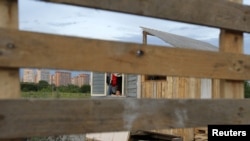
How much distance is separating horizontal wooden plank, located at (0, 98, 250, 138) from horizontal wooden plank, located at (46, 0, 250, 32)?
1.41 feet

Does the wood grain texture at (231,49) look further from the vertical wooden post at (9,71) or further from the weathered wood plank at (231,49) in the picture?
the vertical wooden post at (9,71)

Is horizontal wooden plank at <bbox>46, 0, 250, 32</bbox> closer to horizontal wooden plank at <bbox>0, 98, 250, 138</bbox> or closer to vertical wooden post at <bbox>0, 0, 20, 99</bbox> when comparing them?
vertical wooden post at <bbox>0, 0, 20, 99</bbox>

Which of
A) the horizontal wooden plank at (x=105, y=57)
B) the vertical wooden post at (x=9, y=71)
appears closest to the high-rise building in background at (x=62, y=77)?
the horizontal wooden plank at (x=105, y=57)

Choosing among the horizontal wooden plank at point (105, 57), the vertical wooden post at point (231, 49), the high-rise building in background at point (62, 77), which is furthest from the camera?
the high-rise building in background at point (62, 77)

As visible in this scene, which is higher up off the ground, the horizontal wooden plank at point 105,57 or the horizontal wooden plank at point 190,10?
the horizontal wooden plank at point 190,10

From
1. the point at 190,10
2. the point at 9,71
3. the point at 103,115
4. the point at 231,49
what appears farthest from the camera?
the point at 231,49

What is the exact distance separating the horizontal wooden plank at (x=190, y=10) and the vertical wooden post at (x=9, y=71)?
7.7 inches

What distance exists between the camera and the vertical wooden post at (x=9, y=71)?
1.47 m

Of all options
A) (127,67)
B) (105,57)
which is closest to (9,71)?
(105,57)

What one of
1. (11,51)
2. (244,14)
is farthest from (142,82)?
(11,51)

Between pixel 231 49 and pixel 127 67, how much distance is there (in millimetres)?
800

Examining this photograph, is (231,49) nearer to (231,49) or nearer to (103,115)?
(231,49)

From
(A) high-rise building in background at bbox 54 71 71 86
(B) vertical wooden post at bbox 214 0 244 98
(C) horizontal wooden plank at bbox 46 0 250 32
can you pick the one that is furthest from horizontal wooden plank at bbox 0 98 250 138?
(A) high-rise building in background at bbox 54 71 71 86

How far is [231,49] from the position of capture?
2.19 metres
